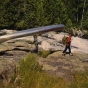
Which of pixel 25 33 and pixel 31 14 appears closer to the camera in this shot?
pixel 25 33

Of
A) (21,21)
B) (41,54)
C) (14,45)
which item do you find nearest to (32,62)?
(41,54)

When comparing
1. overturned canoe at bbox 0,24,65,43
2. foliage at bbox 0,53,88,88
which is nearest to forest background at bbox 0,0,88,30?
overturned canoe at bbox 0,24,65,43

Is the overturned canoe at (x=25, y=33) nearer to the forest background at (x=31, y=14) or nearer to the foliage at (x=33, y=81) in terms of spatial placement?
the foliage at (x=33, y=81)

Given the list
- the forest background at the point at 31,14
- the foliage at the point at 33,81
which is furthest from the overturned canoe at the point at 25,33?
the forest background at the point at 31,14

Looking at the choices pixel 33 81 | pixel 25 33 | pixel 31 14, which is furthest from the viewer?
pixel 31 14

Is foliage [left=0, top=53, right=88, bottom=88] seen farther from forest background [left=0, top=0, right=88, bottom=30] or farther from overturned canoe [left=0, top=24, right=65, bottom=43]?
forest background [left=0, top=0, right=88, bottom=30]

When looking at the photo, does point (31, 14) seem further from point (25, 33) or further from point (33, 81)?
point (33, 81)

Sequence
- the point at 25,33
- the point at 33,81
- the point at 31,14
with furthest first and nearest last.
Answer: the point at 31,14, the point at 25,33, the point at 33,81

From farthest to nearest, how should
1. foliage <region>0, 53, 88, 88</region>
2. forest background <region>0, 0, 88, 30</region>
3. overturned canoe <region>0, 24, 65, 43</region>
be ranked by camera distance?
forest background <region>0, 0, 88, 30</region>, overturned canoe <region>0, 24, 65, 43</region>, foliage <region>0, 53, 88, 88</region>

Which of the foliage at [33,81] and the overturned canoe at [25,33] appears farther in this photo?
the overturned canoe at [25,33]

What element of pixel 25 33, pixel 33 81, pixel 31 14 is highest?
pixel 25 33

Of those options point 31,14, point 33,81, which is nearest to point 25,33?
point 33,81

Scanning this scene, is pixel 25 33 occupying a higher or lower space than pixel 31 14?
higher

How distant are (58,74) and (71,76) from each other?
0.59 m
